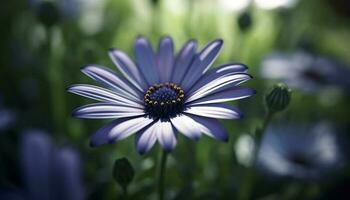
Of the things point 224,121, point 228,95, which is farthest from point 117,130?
point 224,121

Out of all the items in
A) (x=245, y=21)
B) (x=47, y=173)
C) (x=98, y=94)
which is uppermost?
(x=245, y=21)

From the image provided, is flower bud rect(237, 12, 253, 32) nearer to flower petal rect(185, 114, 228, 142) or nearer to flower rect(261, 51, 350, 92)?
flower rect(261, 51, 350, 92)

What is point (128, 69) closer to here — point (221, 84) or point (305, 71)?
point (221, 84)

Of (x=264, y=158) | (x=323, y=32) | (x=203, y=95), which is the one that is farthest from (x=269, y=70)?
(x=203, y=95)

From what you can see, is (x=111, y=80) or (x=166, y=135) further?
(x=111, y=80)

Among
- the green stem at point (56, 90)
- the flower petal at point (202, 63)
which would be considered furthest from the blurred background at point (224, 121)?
the flower petal at point (202, 63)

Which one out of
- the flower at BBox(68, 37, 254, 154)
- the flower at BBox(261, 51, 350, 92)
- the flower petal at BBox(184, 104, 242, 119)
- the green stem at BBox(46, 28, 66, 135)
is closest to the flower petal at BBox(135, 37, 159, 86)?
the flower at BBox(68, 37, 254, 154)
